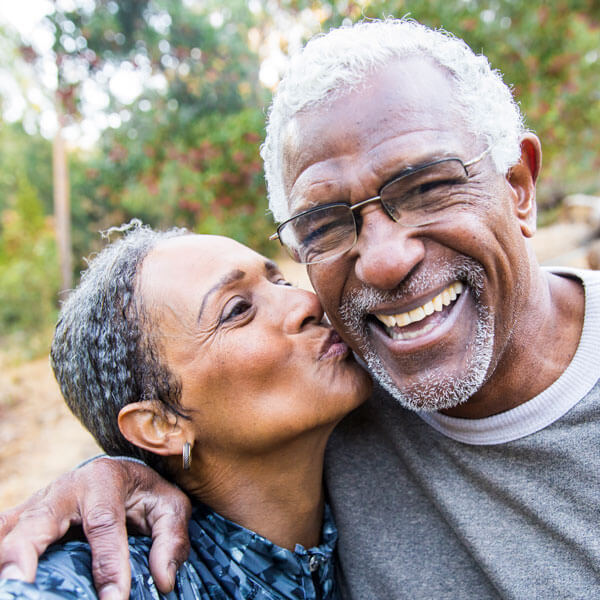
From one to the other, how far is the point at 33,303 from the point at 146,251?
11.1m

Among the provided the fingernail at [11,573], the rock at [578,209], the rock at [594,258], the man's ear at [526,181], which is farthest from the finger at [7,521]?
the rock at [578,209]

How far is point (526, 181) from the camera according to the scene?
6.73 feet

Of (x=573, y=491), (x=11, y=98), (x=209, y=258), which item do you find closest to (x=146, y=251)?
(x=209, y=258)

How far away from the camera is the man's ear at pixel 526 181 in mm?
2010

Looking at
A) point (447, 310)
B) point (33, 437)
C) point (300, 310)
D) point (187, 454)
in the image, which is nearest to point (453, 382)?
point (447, 310)

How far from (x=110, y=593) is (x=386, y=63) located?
1814 mm

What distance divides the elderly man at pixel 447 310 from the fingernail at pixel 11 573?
0.34 meters

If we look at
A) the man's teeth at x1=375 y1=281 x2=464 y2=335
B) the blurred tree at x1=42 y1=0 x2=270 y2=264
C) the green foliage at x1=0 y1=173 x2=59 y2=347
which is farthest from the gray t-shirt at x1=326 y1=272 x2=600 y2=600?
the green foliage at x1=0 y1=173 x2=59 y2=347

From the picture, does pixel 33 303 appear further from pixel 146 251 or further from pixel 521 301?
pixel 521 301

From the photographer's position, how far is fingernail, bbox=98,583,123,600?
1278mm

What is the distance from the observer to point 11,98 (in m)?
12.7

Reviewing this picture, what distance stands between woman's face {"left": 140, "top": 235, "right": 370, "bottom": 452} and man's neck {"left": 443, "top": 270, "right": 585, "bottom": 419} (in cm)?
46

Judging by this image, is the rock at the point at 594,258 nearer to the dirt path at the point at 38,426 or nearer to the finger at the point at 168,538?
the dirt path at the point at 38,426

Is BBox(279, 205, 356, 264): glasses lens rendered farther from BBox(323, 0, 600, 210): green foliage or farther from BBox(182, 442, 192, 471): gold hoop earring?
BBox(323, 0, 600, 210): green foliage
